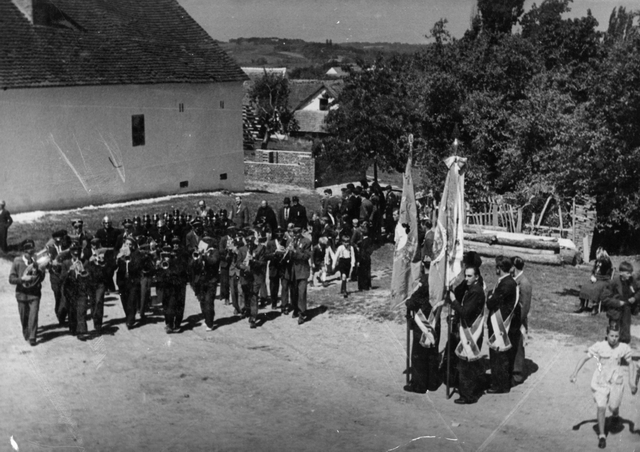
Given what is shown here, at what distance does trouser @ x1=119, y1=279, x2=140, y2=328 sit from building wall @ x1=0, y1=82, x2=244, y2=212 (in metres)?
11.1

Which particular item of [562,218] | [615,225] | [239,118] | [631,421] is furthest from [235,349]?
[239,118]

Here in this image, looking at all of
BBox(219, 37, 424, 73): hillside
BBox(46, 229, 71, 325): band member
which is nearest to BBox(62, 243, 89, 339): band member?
BBox(46, 229, 71, 325): band member

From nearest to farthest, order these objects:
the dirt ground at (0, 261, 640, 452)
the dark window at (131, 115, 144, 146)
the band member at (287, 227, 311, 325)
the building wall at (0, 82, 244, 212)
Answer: the dirt ground at (0, 261, 640, 452), the band member at (287, 227, 311, 325), the building wall at (0, 82, 244, 212), the dark window at (131, 115, 144, 146)

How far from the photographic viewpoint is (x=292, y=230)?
1511cm

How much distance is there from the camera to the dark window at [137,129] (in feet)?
89.5

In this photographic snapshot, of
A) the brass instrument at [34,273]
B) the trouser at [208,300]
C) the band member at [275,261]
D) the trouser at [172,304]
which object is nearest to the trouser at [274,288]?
the band member at [275,261]

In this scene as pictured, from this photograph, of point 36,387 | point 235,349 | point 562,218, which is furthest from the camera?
point 562,218

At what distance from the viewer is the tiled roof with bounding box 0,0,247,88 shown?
956 inches

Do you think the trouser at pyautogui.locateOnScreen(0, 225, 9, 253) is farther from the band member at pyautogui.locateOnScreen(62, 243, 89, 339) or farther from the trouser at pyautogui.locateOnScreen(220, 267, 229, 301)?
the trouser at pyautogui.locateOnScreen(220, 267, 229, 301)

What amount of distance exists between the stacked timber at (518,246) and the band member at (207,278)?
7.89 metres

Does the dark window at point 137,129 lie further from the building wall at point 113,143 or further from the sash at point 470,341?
the sash at point 470,341

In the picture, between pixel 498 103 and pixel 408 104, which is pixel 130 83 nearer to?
pixel 408 104

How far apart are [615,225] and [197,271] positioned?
13365 millimetres

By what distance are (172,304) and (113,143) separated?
1383 centimetres
